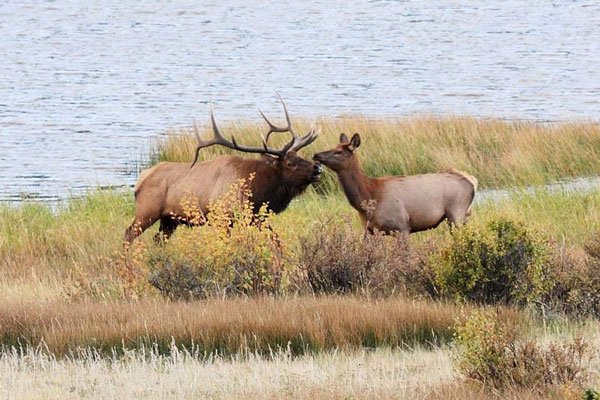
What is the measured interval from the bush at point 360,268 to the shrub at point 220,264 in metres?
0.30

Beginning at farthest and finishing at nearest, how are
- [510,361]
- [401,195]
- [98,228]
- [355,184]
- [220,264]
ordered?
1. [98,228]
2. [355,184]
3. [401,195]
4. [220,264]
5. [510,361]

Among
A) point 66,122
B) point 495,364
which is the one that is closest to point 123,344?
point 495,364

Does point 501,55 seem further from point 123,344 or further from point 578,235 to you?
point 123,344

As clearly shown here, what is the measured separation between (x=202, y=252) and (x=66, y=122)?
2339cm

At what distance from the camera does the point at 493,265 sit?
41.8ft

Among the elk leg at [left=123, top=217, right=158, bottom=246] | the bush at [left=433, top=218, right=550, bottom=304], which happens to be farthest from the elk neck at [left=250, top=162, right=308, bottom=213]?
the bush at [left=433, top=218, right=550, bottom=304]

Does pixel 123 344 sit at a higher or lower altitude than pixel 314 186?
higher

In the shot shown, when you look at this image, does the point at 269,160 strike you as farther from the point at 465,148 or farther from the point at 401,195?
the point at 465,148

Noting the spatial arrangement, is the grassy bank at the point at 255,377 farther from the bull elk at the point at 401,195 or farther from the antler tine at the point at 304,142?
the antler tine at the point at 304,142

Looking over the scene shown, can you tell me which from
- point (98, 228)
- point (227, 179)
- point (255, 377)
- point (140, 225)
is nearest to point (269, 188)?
point (227, 179)

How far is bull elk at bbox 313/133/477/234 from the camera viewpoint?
49.5 feet

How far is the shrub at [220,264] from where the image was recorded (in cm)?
1306

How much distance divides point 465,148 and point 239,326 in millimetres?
13061

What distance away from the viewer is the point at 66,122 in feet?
118
